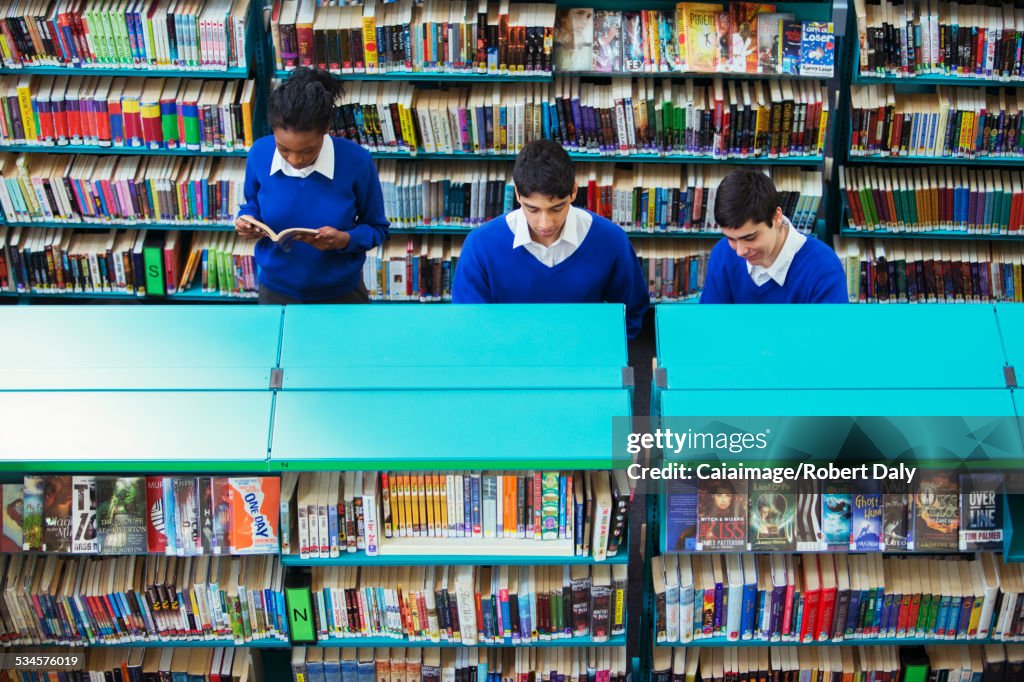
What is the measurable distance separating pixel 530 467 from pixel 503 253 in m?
0.82

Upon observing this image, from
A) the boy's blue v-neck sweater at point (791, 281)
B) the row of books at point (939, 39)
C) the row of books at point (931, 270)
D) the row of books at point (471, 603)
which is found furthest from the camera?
the row of books at point (931, 270)

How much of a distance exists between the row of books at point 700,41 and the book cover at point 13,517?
2.94 m

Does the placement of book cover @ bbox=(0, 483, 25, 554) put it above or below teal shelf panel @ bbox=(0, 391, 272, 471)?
below

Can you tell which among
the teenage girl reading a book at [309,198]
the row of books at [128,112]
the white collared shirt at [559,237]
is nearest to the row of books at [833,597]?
the white collared shirt at [559,237]

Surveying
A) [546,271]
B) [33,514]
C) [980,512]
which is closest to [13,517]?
[33,514]

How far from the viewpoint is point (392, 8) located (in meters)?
4.85

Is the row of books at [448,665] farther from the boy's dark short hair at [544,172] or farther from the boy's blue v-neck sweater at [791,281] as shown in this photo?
the boy's dark short hair at [544,172]

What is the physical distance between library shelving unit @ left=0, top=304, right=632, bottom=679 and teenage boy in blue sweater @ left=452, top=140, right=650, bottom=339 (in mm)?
315

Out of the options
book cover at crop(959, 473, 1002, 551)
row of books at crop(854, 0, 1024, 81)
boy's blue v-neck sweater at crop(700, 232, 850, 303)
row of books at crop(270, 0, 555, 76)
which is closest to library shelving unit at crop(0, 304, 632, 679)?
boy's blue v-neck sweater at crop(700, 232, 850, 303)

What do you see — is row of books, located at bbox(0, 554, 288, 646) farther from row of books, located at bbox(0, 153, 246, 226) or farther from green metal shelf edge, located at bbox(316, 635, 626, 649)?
row of books, located at bbox(0, 153, 246, 226)

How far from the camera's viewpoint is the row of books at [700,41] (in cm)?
480

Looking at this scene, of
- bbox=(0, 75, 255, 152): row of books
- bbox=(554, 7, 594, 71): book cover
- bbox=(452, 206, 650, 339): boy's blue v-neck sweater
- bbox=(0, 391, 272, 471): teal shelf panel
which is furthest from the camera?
bbox=(0, 75, 255, 152): row of books

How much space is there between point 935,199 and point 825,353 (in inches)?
99.3

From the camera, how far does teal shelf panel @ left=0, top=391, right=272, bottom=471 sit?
2.77 meters
